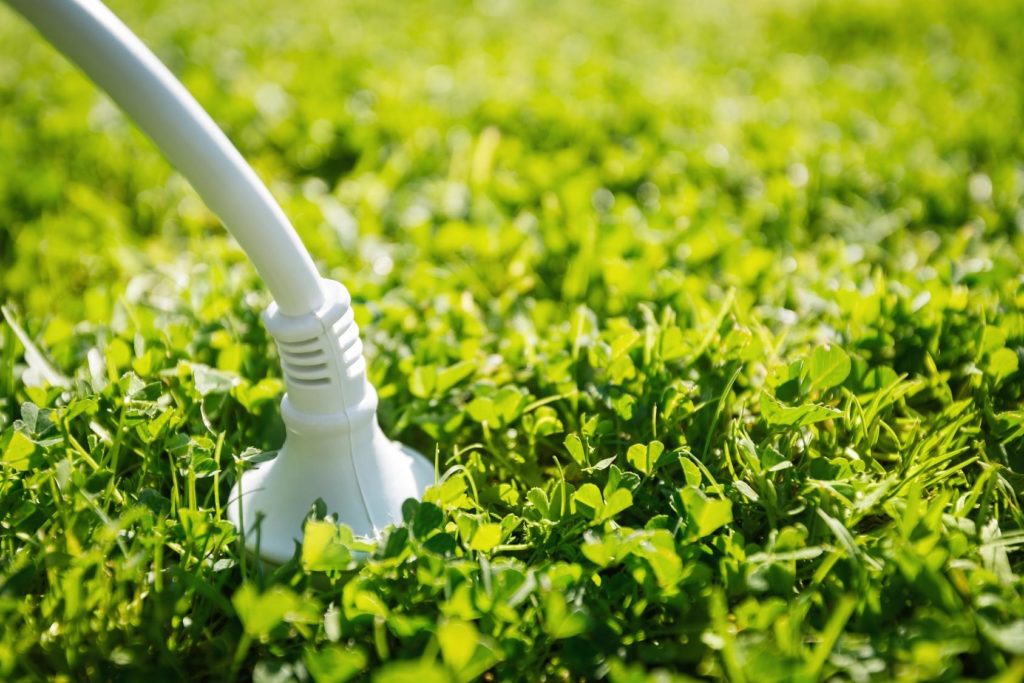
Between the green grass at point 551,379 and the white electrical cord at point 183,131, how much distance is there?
0.41m

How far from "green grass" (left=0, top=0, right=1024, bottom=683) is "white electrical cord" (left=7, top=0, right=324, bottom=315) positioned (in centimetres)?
41

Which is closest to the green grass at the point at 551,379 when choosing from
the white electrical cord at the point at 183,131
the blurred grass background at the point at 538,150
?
the blurred grass background at the point at 538,150

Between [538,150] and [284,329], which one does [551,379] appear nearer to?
[284,329]

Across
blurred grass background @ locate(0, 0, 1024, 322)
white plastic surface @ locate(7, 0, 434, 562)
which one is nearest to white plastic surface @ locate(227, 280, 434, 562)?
white plastic surface @ locate(7, 0, 434, 562)

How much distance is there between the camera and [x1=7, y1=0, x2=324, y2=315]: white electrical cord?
1.14 meters

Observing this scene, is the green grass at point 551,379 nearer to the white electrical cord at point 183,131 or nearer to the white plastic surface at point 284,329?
the white plastic surface at point 284,329

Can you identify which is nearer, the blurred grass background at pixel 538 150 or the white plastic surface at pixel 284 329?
the white plastic surface at pixel 284 329

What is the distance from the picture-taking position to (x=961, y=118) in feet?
10.8

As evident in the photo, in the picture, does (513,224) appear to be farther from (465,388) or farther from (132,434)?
(132,434)

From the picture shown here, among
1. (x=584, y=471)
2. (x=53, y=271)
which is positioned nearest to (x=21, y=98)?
(x=53, y=271)

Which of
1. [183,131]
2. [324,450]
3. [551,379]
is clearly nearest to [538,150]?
[551,379]

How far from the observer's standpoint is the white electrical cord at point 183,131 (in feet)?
3.73

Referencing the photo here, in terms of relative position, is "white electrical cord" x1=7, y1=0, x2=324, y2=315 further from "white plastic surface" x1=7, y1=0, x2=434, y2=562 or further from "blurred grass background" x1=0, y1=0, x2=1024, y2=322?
"blurred grass background" x1=0, y1=0, x2=1024, y2=322

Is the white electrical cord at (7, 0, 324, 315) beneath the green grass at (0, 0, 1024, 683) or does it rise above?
above
